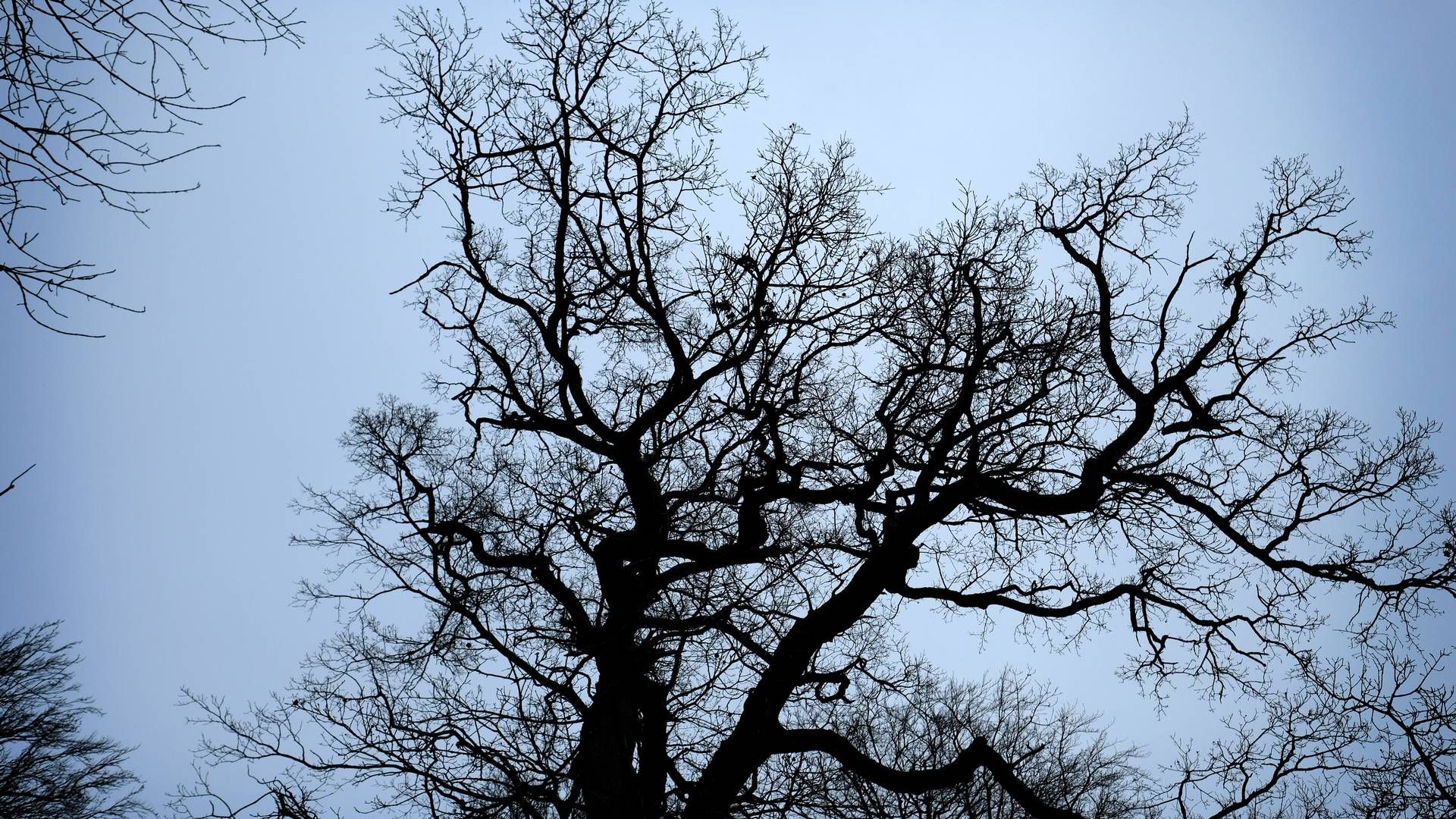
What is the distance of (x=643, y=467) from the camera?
22.4ft

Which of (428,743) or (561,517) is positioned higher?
(561,517)

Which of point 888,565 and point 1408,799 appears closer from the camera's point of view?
point 888,565

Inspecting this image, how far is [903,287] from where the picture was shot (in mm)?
8039

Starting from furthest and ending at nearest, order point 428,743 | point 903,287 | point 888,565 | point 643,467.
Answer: point 903,287 → point 888,565 → point 643,467 → point 428,743

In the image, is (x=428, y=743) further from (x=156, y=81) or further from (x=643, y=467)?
(x=156, y=81)

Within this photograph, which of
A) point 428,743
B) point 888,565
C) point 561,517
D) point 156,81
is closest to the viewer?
point 156,81

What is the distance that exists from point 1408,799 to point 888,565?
5.38 meters

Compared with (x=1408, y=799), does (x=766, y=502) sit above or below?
above

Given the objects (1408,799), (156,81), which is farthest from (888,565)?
(156,81)

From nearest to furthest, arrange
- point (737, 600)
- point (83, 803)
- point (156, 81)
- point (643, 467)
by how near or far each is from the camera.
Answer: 1. point (156, 81)
2. point (737, 600)
3. point (643, 467)
4. point (83, 803)

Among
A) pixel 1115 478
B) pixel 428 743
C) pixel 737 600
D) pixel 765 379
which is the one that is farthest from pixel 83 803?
pixel 1115 478

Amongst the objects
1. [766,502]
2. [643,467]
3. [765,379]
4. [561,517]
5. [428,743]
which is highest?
[765,379]

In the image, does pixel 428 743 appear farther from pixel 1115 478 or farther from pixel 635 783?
pixel 1115 478

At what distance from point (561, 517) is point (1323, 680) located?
694 cm
